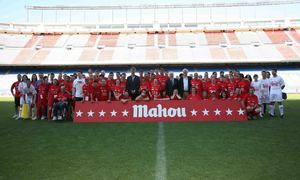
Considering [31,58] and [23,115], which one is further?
[31,58]

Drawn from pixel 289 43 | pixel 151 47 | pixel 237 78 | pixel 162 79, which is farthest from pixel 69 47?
pixel 237 78

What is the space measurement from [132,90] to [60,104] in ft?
8.99

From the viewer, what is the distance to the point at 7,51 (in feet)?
143

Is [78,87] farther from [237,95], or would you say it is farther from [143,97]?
[237,95]

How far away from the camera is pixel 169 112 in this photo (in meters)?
11.6

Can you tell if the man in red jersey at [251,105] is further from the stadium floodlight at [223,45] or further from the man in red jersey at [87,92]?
the stadium floodlight at [223,45]

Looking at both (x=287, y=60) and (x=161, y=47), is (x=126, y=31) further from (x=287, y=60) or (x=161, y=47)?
(x=287, y=60)

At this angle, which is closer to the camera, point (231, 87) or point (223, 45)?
point (231, 87)

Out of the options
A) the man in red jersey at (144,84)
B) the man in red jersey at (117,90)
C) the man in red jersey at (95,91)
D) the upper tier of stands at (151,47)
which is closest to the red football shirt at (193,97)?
the man in red jersey at (144,84)

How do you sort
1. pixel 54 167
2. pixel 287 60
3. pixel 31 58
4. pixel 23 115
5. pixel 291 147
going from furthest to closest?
pixel 31 58 → pixel 287 60 → pixel 23 115 → pixel 291 147 → pixel 54 167

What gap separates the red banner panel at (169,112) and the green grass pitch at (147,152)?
1286 mm

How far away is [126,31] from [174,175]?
44.9m

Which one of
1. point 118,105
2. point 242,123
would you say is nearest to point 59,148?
point 118,105

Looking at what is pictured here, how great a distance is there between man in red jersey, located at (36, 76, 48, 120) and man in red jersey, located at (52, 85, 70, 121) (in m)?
0.80
